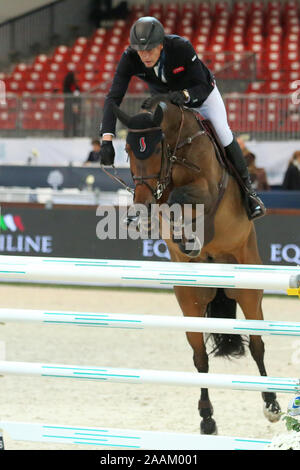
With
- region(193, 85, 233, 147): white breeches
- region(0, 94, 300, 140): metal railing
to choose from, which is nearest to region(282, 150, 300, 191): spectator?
region(0, 94, 300, 140): metal railing

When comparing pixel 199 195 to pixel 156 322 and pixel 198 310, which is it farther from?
pixel 156 322

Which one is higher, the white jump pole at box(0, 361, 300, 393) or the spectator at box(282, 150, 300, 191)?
the spectator at box(282, 150, 300, 191)

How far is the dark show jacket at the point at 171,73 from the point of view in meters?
3.95

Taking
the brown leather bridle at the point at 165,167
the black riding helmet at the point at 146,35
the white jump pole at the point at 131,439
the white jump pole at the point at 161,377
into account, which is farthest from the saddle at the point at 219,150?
the white jump pole at the point at 131,439

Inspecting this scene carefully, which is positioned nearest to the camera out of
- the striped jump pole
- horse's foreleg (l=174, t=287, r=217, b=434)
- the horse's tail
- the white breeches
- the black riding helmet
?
the striped jump pole

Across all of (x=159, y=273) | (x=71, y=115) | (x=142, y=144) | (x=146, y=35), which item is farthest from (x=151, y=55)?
(x=71, y=115)

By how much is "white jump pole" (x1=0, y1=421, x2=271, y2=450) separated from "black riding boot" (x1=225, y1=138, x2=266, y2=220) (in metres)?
1.89

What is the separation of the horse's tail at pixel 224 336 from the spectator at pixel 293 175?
5698 mm

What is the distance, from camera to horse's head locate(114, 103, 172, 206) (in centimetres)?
359

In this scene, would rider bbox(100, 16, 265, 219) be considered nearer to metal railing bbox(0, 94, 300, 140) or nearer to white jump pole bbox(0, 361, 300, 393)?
white jump pole bbox(0, 361, 300, 393)

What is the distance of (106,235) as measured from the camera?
8.98 metres

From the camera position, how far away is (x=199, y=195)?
3.90 m

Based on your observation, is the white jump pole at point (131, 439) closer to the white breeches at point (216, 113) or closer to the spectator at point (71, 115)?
the white breeches at point (216, 113)

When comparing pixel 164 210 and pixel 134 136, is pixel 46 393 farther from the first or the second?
pixel 134 136
